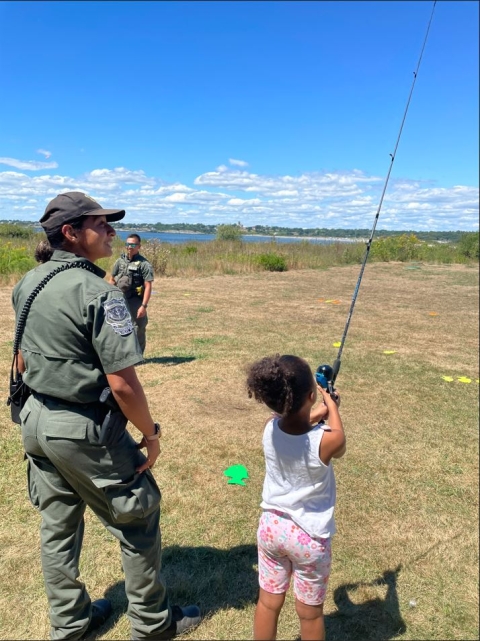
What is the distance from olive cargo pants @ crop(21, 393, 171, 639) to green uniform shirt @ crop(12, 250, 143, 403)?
0.12 metres

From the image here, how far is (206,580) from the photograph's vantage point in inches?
115

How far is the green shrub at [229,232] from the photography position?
3268 centimetres

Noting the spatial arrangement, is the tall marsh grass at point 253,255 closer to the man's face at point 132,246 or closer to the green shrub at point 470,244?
the green shrub at point 470,244

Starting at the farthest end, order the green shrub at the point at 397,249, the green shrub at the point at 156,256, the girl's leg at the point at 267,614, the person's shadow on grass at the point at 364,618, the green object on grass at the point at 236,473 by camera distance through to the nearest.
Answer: the green shrub at the point at 397,249 → the green shrub at the point at 156,256 → the green object on grass at the point at 236,473 → the person's shadow on grass at the point at 364,618 → the girl's leg at the point at 267,614

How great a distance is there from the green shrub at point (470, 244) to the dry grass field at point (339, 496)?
21032 millimetres

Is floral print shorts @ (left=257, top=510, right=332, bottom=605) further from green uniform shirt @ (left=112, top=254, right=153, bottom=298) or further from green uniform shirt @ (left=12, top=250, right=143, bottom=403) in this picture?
green uniform shirt @ (left=112, top=254, right=153, bottom=298)

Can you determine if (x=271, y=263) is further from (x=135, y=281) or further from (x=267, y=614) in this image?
(x=267, y=614)

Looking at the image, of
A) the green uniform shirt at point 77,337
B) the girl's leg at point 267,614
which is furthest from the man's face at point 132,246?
the girl's leg at point 267,614

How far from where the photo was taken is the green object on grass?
4.07 m

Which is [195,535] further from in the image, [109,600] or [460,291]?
[460,291]

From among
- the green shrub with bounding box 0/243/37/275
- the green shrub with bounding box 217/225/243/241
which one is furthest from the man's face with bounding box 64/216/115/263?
the green shrub with bounding box 217/225/243/241

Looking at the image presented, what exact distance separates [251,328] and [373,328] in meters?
2.73

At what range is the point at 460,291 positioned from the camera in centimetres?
1684

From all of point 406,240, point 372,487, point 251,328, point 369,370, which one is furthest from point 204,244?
point 372,487
